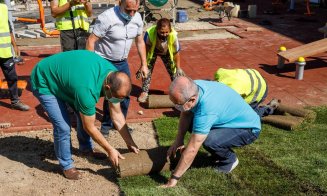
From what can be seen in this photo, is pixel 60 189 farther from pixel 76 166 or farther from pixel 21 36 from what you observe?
pixel 21 36

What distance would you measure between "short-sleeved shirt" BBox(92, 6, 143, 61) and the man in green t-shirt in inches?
42.5

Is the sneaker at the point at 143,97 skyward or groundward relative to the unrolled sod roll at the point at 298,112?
groundward

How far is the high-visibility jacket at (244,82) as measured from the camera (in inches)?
203

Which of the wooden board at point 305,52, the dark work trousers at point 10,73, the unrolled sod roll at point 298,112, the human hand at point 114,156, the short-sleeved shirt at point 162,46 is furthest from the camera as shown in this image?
the wooden board at point 305,52

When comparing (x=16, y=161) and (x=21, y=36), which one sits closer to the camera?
(x=16, y=161)

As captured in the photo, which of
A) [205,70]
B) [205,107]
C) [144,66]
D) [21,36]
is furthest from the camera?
[21,36]

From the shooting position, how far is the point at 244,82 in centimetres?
518

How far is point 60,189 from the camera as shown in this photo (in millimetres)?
4527

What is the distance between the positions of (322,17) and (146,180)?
13.5 m

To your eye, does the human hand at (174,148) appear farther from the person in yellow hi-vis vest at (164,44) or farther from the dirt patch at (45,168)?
the person in yellow hi-vis vest at (164,44)

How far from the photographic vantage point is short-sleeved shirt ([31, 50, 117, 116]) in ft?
12.6

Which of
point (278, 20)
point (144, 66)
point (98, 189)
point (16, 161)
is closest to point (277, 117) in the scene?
point (144, 66)

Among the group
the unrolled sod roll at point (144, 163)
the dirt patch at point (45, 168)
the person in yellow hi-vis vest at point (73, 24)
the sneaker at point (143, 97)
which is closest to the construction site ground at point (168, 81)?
the dirt patch at point (45, 168)

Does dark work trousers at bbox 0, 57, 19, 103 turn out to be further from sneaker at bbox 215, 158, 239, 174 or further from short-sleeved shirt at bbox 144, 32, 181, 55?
sneaker at bbox 215, 158, 239, 174
